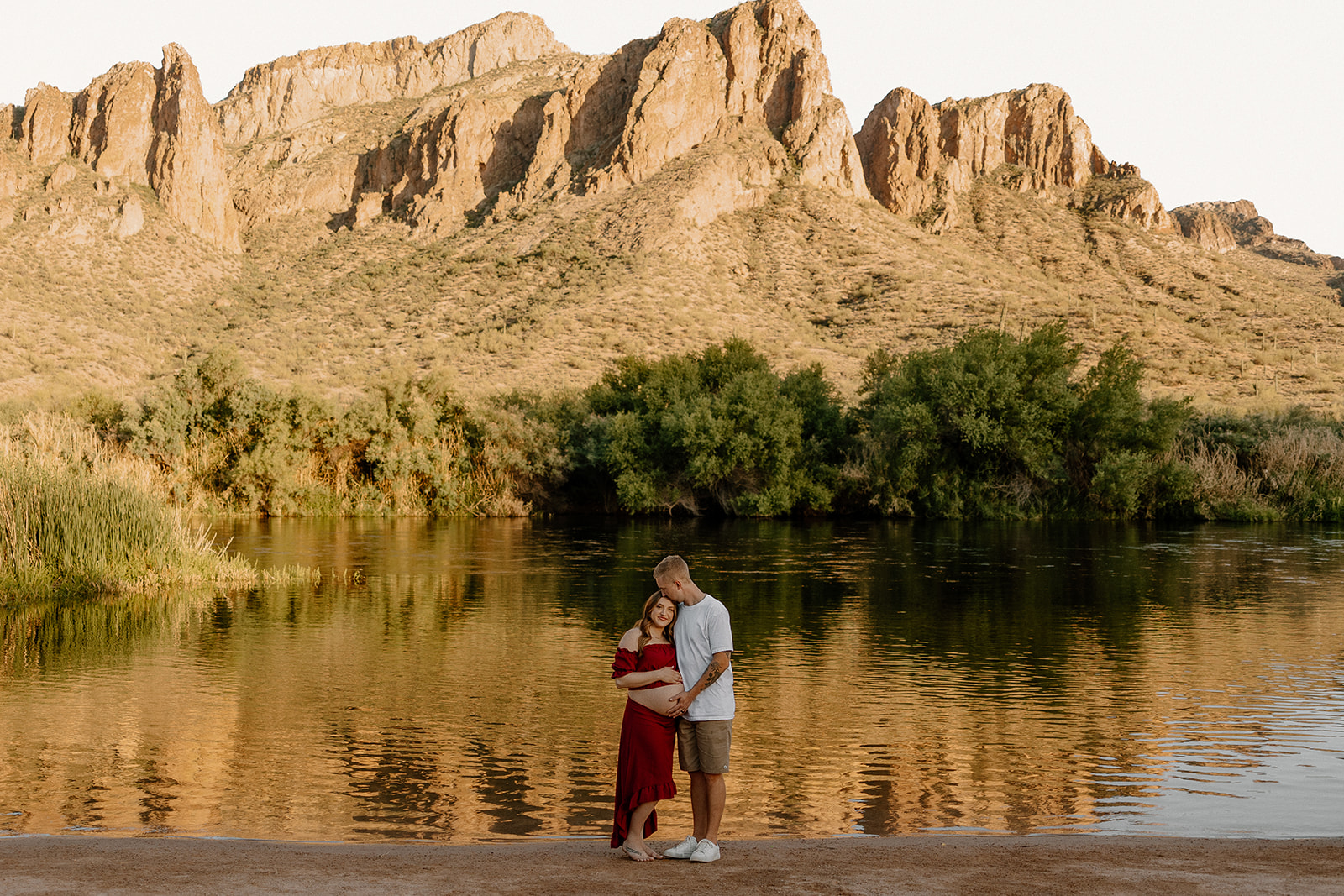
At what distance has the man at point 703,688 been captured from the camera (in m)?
5.84

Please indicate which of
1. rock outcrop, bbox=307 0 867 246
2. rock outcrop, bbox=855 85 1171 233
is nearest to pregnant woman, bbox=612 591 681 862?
rock outcrop, bbox=307 0 867 246

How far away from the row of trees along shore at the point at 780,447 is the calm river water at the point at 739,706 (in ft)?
42.7

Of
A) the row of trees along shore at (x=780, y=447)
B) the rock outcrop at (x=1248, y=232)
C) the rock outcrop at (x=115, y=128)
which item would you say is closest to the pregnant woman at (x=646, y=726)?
the row of trees along shore at (x=780, y=447)

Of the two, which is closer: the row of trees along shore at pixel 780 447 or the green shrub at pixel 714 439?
the row of trees along shore at pixel 780 447

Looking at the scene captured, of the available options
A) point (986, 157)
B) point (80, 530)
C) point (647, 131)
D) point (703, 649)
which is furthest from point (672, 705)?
point (986, 157)

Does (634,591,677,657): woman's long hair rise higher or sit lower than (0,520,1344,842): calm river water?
higher

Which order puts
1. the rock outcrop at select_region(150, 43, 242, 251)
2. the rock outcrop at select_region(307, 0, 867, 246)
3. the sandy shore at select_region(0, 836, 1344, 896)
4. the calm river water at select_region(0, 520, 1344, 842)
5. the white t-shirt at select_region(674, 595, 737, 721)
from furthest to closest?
the rock outcrop at select_region(150, 43, 242, 251)
the rock outcrop at select_region(307, 0, 867, 246)
the calm river water at select_region(0, 520, 1344, 842)
the white t-shirt at select_region(674, 595, 737, 721)
the sandy shore at select_region(0, 836, 1344, 896)

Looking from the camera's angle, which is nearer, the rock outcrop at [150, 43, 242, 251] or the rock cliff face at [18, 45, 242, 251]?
the rock outcrop at [150, 43, 242, 251]

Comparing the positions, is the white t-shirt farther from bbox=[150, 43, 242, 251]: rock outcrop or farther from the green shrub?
bbox=[150, 43, 242, 251]: rock outcrop

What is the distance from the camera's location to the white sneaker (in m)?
5.75

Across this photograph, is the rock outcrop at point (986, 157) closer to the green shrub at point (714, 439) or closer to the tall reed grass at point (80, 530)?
the green shrub at point (714, 439)

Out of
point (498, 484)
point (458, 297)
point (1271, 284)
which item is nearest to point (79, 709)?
point (498, 484)

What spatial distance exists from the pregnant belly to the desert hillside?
3392cm

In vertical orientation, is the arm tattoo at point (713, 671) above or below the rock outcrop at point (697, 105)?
below
